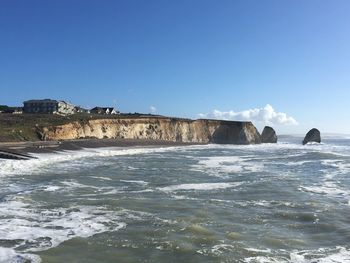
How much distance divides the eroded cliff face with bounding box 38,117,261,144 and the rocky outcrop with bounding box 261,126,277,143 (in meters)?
6.69

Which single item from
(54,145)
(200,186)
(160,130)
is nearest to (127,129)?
(160,130)

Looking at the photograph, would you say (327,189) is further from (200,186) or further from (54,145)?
(54,145)

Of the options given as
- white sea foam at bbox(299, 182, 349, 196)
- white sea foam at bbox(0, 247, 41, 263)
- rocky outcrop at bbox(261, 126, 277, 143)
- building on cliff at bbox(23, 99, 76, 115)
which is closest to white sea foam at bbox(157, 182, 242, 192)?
white sea foam at bbox(299, 182, 349, 196)

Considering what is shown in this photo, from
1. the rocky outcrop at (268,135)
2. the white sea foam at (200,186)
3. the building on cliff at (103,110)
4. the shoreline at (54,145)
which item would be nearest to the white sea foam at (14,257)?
the white sea foam at (200,186)

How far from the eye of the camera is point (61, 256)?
39.9 ft

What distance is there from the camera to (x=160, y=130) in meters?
91.7

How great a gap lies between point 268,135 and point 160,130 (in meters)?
35.8

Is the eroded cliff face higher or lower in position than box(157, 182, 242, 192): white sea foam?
higher

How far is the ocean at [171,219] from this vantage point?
1271 cm

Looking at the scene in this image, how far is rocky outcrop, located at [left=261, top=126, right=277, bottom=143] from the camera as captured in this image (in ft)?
377

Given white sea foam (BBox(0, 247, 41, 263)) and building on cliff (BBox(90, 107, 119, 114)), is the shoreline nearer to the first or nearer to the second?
white sea foam (BBox(0, 247, 41, 263))

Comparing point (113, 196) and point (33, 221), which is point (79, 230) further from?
point (113, 196)

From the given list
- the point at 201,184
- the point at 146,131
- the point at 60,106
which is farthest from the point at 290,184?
the point at 60,106

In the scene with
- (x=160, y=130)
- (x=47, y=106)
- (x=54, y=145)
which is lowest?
(x=54, y=145)
